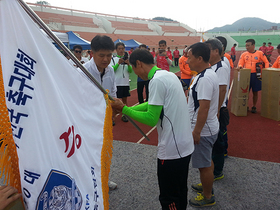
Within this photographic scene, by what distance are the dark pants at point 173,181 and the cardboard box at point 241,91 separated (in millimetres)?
4218

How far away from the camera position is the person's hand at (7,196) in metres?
0.90

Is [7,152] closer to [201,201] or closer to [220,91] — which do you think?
[201,201]

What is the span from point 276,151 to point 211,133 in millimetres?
2256

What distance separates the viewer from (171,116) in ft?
5.62

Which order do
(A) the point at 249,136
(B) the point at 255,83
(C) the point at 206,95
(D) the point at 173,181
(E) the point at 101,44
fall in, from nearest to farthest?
(D) the point at 173,181 → (C) the point at 206,95 → (E) the point at 101,44 → (A) the point at 249,136 → (B) the point at 255,83

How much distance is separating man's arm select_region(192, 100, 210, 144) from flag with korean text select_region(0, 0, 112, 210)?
4.05 feet

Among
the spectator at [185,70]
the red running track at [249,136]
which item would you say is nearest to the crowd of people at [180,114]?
the red running track at [249,136]

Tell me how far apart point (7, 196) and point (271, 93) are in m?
5.86

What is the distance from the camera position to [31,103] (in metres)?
0.93

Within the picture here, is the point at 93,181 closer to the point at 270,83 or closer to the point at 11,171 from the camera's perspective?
the point at 11,171

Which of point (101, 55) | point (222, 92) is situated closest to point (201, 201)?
point (222, 92)

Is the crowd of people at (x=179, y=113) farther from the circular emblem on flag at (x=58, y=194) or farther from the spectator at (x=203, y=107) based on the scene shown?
the circular emblem on flag at (x=58, y=194)

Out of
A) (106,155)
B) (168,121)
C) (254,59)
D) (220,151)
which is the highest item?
(254,59)

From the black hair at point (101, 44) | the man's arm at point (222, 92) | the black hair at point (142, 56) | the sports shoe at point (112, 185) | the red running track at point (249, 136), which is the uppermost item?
the black hair at point (101, 44)
